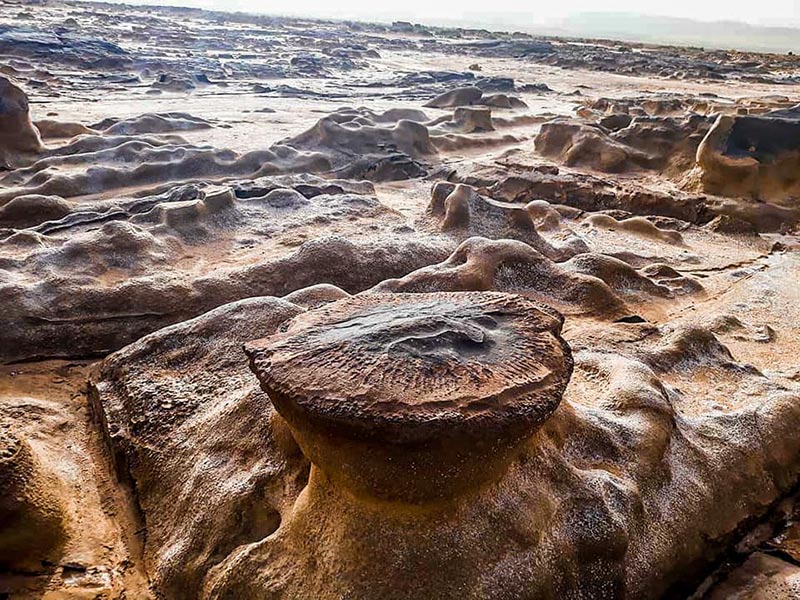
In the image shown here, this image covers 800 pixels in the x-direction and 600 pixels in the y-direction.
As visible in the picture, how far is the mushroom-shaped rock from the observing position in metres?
1.68

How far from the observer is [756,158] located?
264 inches

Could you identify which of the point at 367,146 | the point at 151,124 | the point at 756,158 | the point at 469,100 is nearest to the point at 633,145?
the point at 756,158

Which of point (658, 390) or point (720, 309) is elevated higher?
point (658, 390)

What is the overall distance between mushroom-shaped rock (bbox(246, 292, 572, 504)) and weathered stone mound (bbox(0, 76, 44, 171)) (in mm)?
6258

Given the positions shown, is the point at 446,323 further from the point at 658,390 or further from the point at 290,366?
the point at 658,390

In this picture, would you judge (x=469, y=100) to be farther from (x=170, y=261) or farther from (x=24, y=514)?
(x=24, y=514)

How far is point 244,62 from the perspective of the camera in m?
18.7

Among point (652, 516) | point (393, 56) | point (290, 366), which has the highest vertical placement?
Result: point (290, 366)

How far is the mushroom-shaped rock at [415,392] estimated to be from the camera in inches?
66.2

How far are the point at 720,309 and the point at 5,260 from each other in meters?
4.50

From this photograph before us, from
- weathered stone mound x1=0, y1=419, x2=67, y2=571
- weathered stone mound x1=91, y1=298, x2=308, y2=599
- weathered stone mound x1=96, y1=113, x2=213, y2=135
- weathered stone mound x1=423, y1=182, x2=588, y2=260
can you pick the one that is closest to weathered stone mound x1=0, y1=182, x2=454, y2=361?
weathered stone mound x1=423, y1=182, x2=588, y2=260

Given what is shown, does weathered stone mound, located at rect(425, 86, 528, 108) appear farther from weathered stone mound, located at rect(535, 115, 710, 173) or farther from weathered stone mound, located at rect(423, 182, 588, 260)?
weathered stone mound, located at rect(423, 182, 588, 260)

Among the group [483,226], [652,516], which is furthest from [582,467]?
[483,226]

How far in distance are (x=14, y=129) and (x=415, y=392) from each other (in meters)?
6.97
